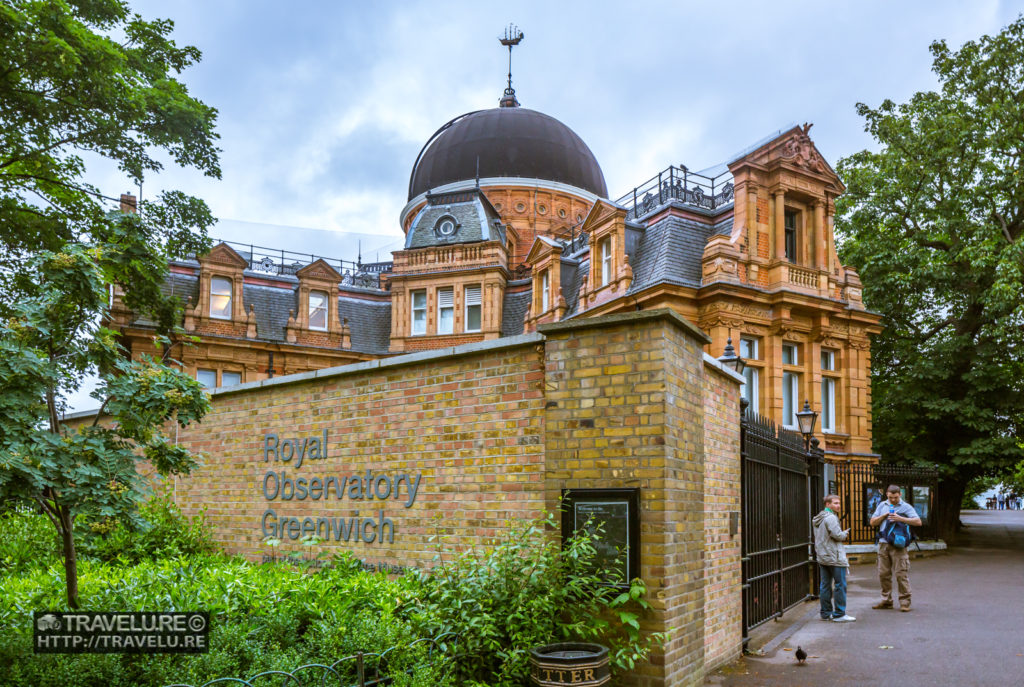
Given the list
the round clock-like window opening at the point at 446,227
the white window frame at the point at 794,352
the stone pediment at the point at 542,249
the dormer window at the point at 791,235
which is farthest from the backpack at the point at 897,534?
the round clock-like window opening at the point at 446,227

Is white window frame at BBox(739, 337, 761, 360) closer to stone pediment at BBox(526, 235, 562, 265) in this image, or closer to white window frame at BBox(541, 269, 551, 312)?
white window frame at BBox(541, 269, 551, 312)

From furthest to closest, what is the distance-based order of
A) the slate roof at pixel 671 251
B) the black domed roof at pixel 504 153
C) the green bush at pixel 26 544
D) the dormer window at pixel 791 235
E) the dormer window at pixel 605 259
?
the black domed roof at pixel 504 153 → the dormer window at pixel 605 259 → the dormer window at pixel 791 235 → the slate roof at pixel 671 251 → the green bush at pixel 26 544

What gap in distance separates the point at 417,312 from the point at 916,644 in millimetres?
23918

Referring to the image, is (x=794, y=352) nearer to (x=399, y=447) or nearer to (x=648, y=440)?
(x=399, y=447)

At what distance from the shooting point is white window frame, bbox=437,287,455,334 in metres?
30.6

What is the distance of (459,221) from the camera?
31.5 metres

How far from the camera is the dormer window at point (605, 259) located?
2469 cm

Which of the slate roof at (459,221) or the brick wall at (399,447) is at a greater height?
the slate roof at (459,221)

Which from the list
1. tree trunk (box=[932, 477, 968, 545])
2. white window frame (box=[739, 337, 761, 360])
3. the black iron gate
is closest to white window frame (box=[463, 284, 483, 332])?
white window frame (box=[739, 337, 761, 360])

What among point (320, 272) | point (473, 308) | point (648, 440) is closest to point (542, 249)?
Answer: point (473, 308)

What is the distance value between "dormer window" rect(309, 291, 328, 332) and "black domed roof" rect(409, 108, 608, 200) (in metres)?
8.80

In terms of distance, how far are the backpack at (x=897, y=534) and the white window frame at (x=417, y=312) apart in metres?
21.2

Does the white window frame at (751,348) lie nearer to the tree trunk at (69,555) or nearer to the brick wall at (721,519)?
the brick wall at (721,519)

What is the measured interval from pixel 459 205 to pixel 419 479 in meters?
25.0
